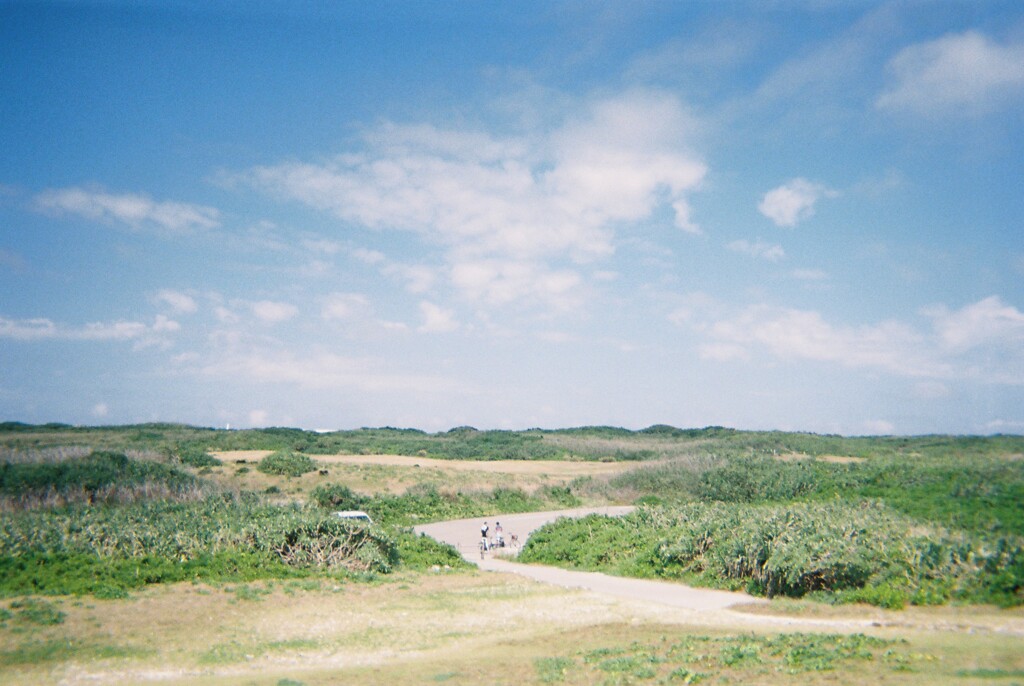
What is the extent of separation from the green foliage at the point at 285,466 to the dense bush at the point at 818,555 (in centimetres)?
2842

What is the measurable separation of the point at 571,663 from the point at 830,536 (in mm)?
10236

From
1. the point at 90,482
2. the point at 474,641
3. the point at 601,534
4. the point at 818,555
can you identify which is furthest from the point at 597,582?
the point at 90,482

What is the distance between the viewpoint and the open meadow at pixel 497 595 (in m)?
11.5

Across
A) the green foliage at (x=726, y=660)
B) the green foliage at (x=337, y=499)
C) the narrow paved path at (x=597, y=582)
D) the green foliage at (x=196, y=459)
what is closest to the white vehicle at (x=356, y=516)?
the narrow paved path at (x=597, y=582)

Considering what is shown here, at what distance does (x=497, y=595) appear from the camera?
19.4 m

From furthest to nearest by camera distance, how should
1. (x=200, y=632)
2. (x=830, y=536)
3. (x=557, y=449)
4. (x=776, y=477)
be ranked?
(x=557, y=449) < (x=776, y=477) < (x=830, y=536) < (x=200, y=632)

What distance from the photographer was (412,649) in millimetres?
13555

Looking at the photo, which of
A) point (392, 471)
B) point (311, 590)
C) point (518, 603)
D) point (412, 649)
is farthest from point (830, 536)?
point (392, 471)

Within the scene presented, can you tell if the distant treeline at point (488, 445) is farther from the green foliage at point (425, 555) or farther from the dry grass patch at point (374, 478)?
the green foliage at point (425, 555)

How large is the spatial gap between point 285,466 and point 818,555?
134 feet

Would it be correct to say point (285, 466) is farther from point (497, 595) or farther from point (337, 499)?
point (497, 595)

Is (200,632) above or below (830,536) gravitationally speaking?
below

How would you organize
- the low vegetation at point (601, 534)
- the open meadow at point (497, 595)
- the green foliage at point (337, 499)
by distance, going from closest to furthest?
the open meadow at point (497, 595), the low vegetation at point (601, 534), the green foliage at point (337, 499)

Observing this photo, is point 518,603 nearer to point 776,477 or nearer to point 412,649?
point 412,649
